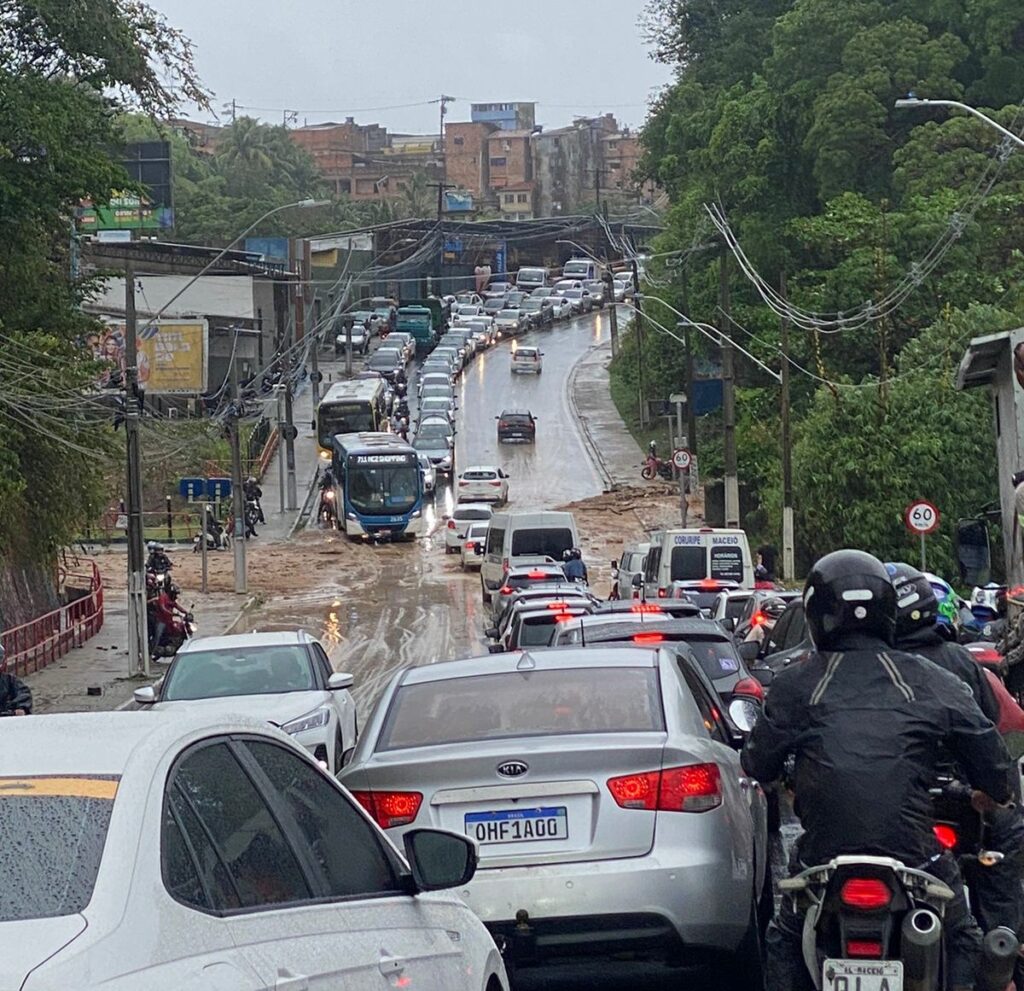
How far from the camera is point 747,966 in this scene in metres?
8.08

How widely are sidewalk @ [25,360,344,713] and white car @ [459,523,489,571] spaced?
7.49 metres

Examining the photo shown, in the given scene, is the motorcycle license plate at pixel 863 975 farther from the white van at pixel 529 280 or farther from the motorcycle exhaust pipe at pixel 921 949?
the white van at pixel 529 280

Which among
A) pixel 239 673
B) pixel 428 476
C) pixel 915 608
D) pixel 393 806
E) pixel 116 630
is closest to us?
pixel 915 608

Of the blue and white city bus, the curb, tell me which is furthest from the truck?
the blue and white city bus

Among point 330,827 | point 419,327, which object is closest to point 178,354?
point 419,327

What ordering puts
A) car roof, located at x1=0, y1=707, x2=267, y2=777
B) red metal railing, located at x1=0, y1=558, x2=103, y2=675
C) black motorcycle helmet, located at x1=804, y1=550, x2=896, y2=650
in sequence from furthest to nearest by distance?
red metal railing, located at x1=0, y1=558, x2=103, y2=675 < black motorcycle helmet, located at x1=804, y1=550, x2=896, y2=650 < car roof, located at x1=0, y1=707, x2=267, y2=777

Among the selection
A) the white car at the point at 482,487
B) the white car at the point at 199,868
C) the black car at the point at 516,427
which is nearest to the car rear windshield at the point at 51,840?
the white car at the point at 199,868

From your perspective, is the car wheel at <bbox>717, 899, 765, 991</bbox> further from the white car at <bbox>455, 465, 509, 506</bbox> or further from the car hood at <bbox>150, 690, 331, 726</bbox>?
the white car at <bbox>455, 465, 509, 506</bbox>

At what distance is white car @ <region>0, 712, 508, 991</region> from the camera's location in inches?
134

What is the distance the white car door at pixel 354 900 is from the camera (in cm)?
443

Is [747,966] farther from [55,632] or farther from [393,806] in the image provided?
[55,632]

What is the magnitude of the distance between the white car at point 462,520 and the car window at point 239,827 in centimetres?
4948

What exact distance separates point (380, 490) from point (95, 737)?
2118 inches

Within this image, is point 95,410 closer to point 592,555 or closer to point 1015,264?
point 592,555
